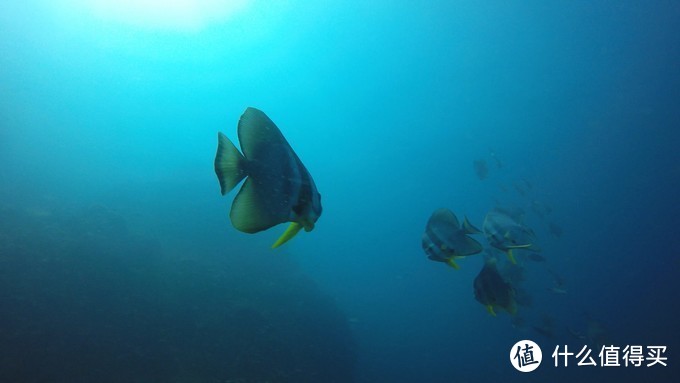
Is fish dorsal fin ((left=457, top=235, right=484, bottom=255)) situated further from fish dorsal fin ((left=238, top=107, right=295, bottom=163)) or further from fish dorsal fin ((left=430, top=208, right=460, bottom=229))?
fish dorsal fin ((left=238, top=107, right=295, bottom=163))

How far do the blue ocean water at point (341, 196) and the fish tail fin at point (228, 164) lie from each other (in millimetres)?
5212

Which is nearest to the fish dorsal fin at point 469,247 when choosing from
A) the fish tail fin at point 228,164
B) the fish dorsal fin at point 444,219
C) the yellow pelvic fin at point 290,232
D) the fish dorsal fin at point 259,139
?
the fish dorsal fin at point 444,219

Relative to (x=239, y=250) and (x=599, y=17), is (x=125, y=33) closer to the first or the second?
(x=239, y=250)

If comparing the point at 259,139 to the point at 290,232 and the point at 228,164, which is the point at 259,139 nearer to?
the point at 228,164

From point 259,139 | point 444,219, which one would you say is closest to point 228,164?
point 259,139

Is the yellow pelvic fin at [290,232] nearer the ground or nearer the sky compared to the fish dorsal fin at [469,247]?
nearer the ground

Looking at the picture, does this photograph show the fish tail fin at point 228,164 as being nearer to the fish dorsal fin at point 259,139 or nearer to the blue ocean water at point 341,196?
the fish dorsal fin at point 259,139

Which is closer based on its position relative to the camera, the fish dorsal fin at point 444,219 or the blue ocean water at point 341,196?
the fish dorsal fin at point 444,219

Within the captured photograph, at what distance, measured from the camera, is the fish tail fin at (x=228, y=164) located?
128 cm

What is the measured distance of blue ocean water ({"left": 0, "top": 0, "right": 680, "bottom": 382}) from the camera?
8.79 metres

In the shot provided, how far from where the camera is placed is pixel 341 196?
88.8 metres

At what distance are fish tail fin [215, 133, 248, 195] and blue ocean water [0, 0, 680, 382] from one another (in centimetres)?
521

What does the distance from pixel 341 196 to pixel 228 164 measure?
87.5m

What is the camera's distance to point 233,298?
1092cm
